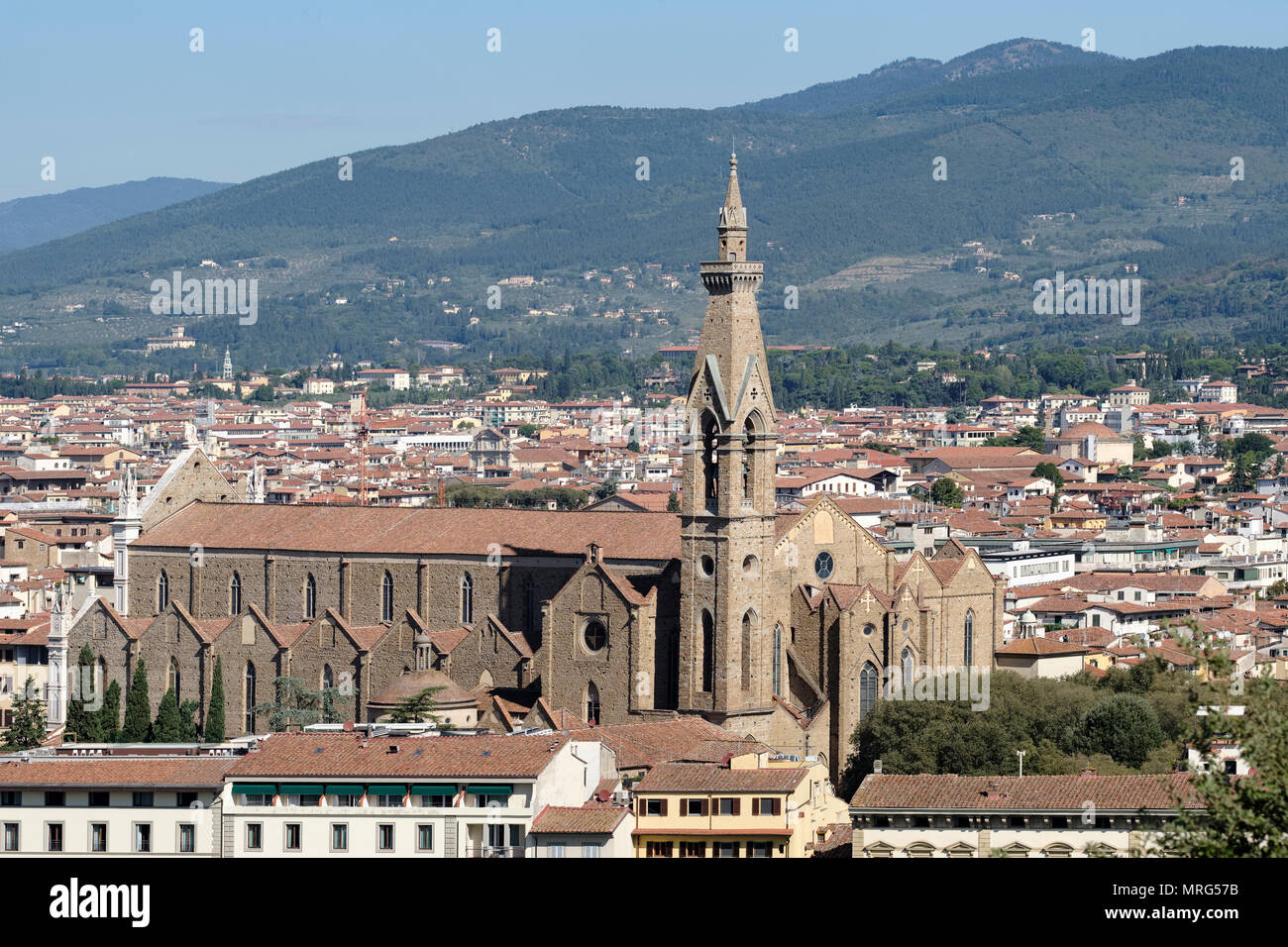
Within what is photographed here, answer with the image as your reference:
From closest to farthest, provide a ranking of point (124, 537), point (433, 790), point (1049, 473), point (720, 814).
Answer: point (433, 790), point (720, 814), point (124, 537), point (1049, 473)

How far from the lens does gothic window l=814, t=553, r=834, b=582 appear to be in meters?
59.6

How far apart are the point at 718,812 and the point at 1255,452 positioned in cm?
14559

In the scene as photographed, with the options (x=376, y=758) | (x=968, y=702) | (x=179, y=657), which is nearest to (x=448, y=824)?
(x=376, y=758)

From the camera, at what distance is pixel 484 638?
2323 inches

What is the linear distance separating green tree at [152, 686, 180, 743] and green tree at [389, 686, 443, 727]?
671 centimetres

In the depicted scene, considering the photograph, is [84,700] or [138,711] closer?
[138,711]

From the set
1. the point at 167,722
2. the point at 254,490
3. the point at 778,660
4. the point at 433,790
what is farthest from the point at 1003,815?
the point at 254,490

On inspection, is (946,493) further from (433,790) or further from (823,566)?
(433,790)

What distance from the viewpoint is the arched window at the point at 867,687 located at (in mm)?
57844

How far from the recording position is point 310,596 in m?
62.9

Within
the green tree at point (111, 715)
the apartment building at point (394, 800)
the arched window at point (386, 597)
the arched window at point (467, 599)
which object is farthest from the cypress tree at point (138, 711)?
the apartment building at point (394, 800)

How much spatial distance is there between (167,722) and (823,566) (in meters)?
14.6
